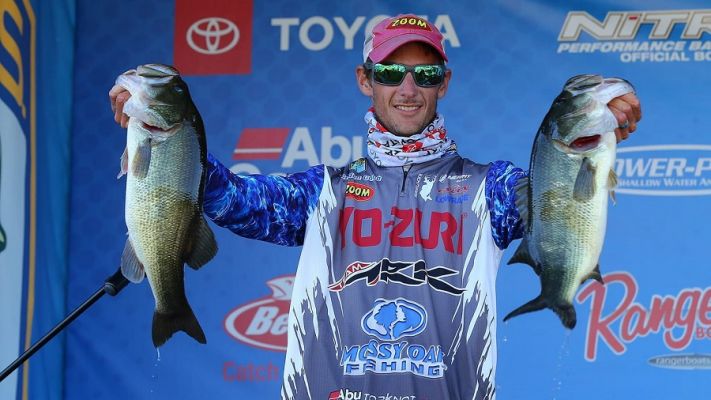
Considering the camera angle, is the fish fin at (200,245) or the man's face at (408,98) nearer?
the fish fin at (200,245)

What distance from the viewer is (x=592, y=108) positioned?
2033 millimetres

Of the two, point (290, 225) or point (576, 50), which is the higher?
point (576, 50)

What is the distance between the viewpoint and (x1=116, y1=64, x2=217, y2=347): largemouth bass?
2.10 meters

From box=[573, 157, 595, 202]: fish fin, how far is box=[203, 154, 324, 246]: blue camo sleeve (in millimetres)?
660

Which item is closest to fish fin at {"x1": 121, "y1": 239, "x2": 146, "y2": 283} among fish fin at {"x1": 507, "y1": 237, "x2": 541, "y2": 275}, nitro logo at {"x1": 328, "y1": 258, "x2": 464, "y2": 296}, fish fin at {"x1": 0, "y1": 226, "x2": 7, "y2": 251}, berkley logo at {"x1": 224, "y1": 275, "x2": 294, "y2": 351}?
nitro logo at {"x1": 328, "y1": 258, "x2": 464, "y2": 296}

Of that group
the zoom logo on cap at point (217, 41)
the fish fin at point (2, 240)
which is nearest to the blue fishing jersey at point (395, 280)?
the fish fin at point (2, 240)

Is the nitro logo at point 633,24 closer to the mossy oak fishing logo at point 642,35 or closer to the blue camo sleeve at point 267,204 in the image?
the mossy oak fishing logo at point 642,35

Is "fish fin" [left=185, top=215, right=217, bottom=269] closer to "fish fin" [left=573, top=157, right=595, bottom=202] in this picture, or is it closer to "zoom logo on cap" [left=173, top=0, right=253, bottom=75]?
"fish fin" [left=573, top=157, right=595, bottom=202]

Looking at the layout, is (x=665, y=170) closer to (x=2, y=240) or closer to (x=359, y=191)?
(x=359, y=191)

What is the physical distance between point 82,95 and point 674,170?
219 cm

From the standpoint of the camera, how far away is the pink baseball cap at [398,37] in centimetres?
242

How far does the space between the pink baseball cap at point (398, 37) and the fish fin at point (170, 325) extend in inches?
27.5

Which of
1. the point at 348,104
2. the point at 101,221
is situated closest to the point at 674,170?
the point at 348,104

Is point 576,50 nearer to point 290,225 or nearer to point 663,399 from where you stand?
point 663,399
